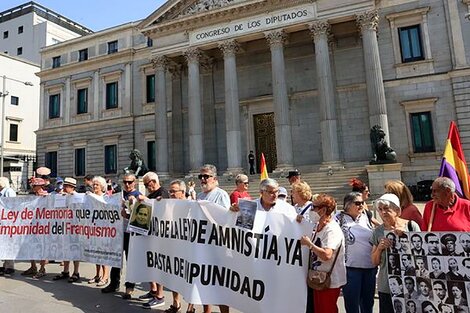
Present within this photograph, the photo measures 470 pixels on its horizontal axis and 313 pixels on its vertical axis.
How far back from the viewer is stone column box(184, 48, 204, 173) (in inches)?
915

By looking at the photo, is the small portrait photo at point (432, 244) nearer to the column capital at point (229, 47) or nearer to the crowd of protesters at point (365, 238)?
the crowd of protesters at point (365, 238)

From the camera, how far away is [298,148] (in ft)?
80.8

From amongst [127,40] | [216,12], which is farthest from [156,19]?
[127,40]

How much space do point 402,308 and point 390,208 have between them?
0.99 metres

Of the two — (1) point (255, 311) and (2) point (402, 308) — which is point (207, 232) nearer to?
(1) point (255, 311)

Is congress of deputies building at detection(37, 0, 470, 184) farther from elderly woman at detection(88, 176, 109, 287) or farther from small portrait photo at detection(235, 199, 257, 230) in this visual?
small portrait photo at detection(235, 199, 257, 230)

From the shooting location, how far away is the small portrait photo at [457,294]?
326 centimetres

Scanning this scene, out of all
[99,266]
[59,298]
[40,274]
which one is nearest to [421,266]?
[59,298]

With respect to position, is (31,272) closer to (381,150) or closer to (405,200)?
(405,200)

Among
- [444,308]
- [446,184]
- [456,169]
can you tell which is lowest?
[444,308]

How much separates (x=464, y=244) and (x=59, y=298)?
618 centimetres

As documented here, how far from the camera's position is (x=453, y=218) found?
3768 millimetres

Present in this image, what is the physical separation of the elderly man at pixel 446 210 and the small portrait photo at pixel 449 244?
372mm

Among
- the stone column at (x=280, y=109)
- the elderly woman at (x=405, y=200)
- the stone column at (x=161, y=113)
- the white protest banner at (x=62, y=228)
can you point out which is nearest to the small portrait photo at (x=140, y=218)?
the white protest banner at (x=62, y=228)
